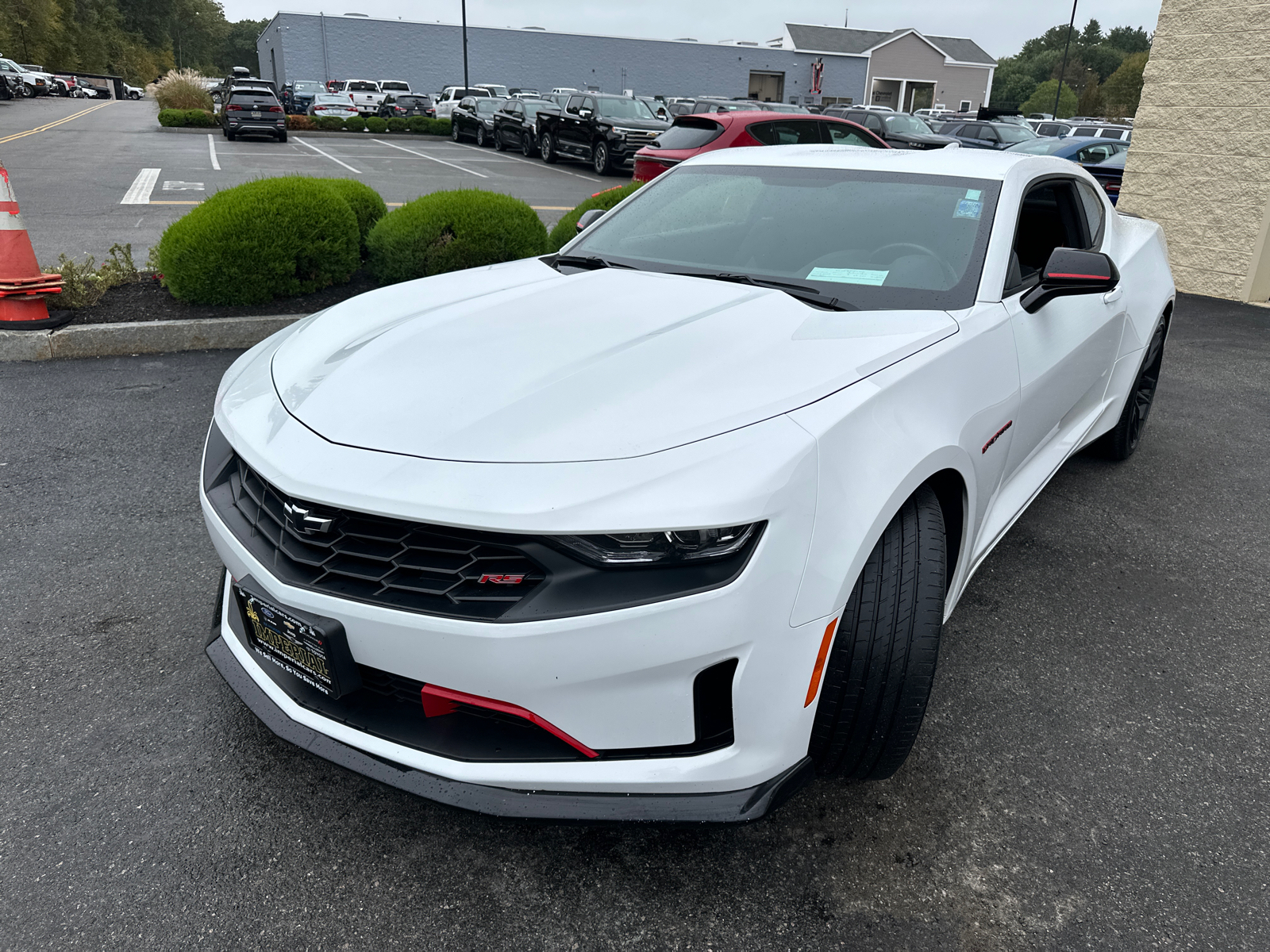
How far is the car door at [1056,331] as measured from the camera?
9.09ft

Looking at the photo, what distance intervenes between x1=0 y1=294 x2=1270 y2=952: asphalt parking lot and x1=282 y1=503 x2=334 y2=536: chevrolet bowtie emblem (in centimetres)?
54

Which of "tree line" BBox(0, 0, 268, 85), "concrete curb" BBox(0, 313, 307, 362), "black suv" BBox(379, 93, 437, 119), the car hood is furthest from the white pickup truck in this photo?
"tree line" BBox(0, 0, 268, 85)

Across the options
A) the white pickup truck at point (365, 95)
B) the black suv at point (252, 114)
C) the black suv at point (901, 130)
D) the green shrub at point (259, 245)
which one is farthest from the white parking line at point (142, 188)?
the white pickup truck at point (365, 95)

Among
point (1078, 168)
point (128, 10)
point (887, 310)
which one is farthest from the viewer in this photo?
point (128, 10)

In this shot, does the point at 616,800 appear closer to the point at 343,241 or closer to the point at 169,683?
the point at 169,683

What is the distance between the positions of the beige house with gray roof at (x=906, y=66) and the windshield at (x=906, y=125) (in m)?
48.9

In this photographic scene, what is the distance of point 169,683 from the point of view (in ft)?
8.61

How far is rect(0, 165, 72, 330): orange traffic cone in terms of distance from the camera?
5.67 metres

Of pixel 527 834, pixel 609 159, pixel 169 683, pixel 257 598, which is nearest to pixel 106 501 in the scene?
pixel 169 683

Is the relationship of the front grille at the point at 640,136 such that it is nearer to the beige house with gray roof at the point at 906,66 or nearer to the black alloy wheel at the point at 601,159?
the black alloy wheel at the point at 601,159

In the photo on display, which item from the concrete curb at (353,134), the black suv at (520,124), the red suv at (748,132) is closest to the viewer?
the red suv at (748,132)

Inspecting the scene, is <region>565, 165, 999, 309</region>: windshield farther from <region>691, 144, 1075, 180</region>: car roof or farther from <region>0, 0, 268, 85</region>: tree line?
<region>0, 0, 268, 85</region>: tree line

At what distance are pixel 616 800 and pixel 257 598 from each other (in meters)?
0.91

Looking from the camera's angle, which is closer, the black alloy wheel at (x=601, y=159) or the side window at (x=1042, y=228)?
the side window at (x=1042, y=228)
